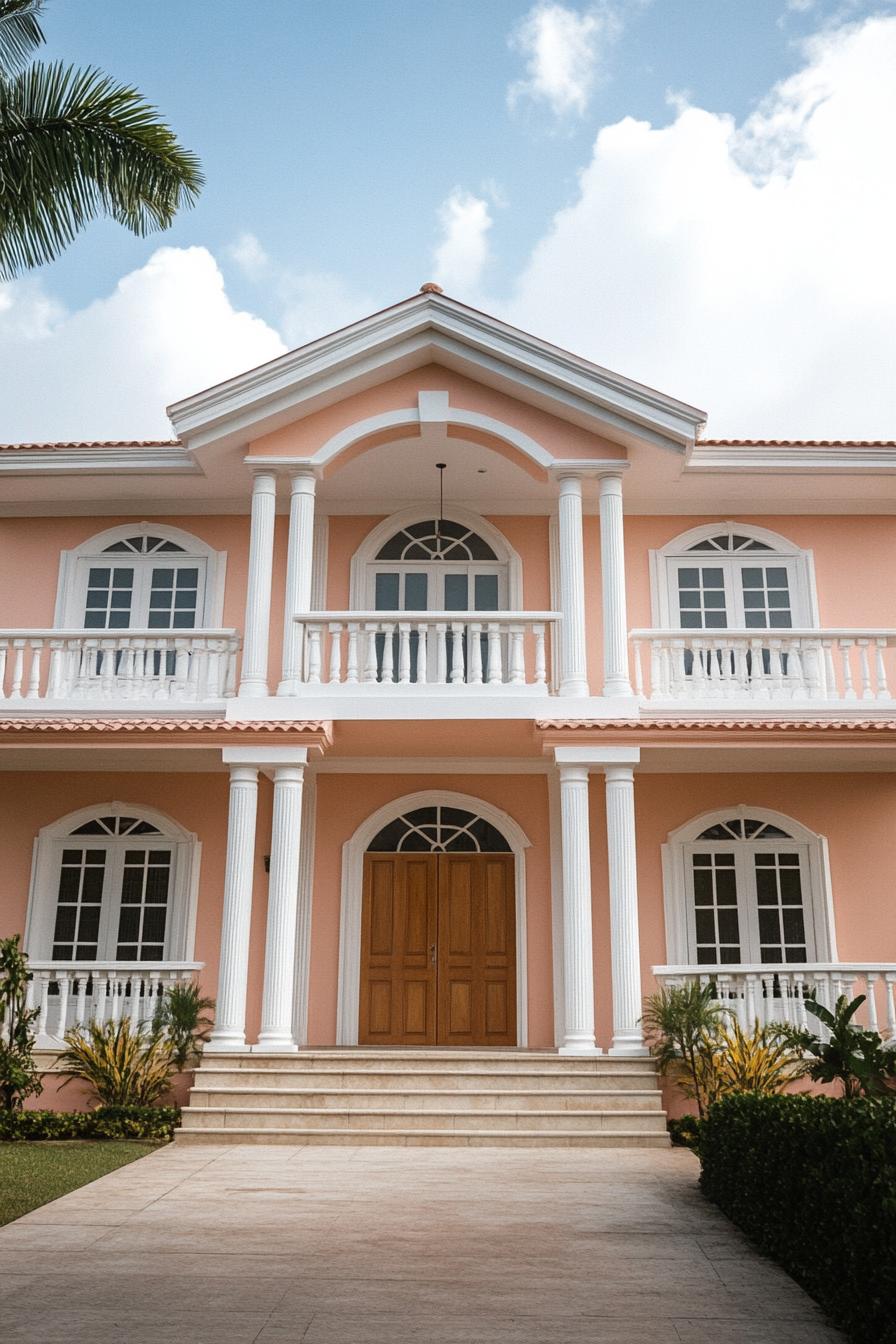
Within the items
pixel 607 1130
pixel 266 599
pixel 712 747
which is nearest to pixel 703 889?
pixel 712 747

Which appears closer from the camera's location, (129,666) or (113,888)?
(129,666)

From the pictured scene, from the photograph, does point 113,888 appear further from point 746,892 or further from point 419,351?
point 746,892

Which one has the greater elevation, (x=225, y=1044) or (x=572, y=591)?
(x=572, y=591)

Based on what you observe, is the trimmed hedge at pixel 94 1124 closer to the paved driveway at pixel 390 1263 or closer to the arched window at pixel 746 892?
the paved driveway at pixel 390 1263

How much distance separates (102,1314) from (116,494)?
35.4 feet

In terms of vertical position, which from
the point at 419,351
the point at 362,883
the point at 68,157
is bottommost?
the point at 362,883


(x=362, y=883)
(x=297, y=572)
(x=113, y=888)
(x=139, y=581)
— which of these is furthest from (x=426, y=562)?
(x=113, y=888)

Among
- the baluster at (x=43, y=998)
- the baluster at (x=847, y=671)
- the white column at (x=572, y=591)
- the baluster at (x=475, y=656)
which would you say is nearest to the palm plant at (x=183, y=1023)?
the baluster at (x=43, y=998)

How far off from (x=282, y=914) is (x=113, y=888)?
3.08 metres

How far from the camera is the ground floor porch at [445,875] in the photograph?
43.2 ft

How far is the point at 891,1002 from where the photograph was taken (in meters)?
11.2

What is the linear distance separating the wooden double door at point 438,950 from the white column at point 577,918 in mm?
1950

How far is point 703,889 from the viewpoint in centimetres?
1348

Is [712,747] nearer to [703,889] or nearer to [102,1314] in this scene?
[703,889]
